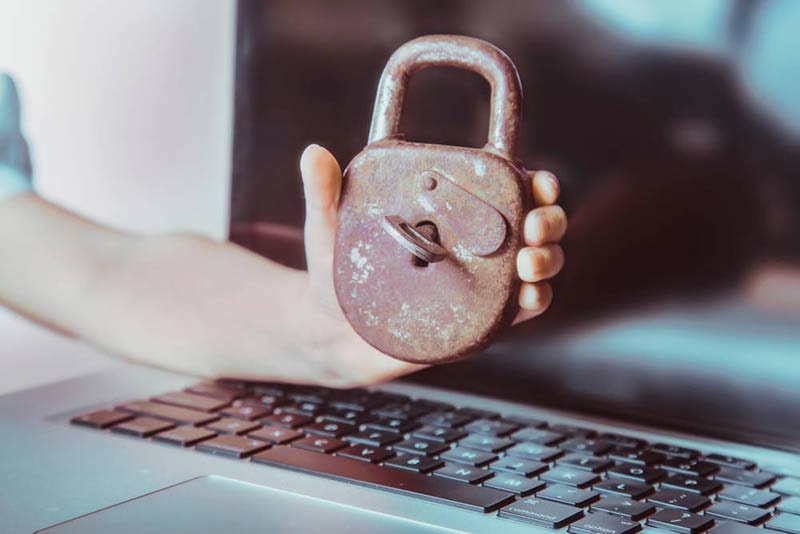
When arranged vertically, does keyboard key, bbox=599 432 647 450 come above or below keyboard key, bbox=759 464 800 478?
above

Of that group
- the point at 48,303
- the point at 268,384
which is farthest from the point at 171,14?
the point at 268,384

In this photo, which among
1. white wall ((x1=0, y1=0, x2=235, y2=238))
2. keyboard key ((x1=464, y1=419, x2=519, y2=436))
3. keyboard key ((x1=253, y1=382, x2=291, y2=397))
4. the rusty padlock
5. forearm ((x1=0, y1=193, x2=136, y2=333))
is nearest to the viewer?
the rusty padlock

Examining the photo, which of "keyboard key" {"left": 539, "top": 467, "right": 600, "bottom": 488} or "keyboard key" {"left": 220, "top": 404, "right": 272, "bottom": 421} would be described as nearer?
"keyboard key" {"left": 539, "top": 467, "right": 600, "bottom": 488}

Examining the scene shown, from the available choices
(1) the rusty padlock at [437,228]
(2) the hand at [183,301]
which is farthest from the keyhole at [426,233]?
(2) the hand at [183,301]

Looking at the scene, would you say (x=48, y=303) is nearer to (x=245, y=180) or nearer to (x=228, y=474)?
(x=245, y=180)

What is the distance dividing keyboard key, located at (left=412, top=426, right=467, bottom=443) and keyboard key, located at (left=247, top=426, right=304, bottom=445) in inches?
3.3

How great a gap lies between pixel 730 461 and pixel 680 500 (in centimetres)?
12

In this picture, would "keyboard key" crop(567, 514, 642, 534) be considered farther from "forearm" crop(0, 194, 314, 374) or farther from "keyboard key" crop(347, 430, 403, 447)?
"forearm" crop(0, 194, 314, 374)

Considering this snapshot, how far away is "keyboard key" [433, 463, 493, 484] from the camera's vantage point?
2.22 ft

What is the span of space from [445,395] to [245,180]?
301 millimetres

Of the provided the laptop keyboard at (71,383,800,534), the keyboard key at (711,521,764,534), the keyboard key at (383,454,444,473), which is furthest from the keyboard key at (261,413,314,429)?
the keyboard key at (711,521,764,534)

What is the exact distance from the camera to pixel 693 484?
680 millimetres

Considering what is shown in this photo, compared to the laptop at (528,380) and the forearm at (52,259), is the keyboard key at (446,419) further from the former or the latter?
the forearm at (52,259)

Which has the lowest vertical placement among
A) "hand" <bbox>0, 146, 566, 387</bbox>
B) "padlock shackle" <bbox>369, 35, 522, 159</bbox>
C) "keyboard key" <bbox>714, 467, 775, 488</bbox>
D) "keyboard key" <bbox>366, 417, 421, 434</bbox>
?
"keyboard key" <bbox>714, 467, 775, 488</bbox>
